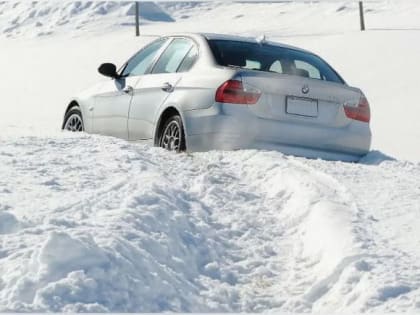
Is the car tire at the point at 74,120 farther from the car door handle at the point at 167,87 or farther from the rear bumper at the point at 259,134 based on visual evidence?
the rear bumper at the point at 259,134

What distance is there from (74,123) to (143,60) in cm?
150

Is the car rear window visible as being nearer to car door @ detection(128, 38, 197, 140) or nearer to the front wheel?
car door @ detection(128, 38, 197, 140)

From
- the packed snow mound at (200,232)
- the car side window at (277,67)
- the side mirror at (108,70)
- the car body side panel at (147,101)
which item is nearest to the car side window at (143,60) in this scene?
the side mirror at (108,70)

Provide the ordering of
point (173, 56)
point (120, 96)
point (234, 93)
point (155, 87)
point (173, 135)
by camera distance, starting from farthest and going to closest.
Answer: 1. point (120, 96)
2. point (173, 56)
3. point (155, 87)
4. point (173, 135)
5. point (234, 93)

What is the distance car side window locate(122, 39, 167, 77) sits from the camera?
9047mm

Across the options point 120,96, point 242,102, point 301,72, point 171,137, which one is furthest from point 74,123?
point 242,102

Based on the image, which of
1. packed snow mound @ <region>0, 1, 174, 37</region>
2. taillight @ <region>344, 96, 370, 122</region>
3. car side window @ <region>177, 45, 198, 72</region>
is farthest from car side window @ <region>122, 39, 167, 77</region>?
packed snow mound @ <region>0, 1, 174, 37</region>

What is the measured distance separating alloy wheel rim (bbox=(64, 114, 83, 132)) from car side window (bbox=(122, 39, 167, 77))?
941mm

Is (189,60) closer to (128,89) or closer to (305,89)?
(128,89)

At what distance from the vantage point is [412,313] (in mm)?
4020

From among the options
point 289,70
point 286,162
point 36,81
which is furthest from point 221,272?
point 36,81

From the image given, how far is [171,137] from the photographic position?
7973 millimetres

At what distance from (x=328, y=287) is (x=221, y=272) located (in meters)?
0.66

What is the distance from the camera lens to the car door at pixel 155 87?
8242 mm
